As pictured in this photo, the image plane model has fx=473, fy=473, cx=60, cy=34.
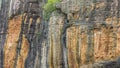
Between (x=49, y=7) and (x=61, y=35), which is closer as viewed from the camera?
(x=61, y=35)

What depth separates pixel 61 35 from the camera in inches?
715

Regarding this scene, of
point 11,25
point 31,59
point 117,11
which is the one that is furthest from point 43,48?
point 117,11

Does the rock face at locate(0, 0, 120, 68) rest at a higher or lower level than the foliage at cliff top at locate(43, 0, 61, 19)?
lower

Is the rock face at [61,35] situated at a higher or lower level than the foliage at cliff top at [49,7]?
lower

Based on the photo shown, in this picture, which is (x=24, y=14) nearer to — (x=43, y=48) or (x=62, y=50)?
(x=43, y=48)

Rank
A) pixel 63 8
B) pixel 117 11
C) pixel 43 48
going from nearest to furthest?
pixel 117 11, pixel 63 8, pixel 43 48

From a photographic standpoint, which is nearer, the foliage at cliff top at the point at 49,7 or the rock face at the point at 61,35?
the rock face at the point at 61,35

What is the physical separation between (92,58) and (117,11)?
6.11ft

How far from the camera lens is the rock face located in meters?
16.5

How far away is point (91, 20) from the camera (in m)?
17.0

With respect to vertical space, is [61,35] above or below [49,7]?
below

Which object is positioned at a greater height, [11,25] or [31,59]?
[11,25]

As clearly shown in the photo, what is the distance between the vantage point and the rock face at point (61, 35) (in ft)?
54.2

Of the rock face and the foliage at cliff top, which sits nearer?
the rock face
